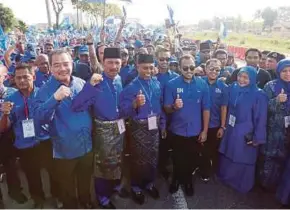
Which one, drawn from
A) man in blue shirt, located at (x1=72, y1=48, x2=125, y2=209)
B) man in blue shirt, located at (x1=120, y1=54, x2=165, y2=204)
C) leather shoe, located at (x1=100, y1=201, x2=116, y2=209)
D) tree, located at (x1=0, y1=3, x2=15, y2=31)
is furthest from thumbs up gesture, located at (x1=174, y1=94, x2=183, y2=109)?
tree, located at (x1=0, y1=3, x2=15, y2=31)

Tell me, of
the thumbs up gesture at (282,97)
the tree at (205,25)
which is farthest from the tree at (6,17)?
the tree at (205,25)

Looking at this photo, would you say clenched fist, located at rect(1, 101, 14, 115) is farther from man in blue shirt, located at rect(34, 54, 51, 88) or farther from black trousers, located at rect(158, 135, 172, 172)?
black trousers, located at rect(158, 135, 172, 172)

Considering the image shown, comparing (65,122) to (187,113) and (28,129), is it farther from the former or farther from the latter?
(187,113)

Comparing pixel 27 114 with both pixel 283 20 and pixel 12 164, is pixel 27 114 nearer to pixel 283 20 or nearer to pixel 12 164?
pixel 12 164

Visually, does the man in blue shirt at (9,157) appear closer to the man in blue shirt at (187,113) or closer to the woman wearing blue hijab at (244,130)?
the man in blue shirt at (187,113)

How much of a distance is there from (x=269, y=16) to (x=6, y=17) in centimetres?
5564

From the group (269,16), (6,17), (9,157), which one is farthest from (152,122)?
(269,16)

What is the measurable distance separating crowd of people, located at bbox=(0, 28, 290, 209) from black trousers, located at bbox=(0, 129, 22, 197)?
11 millimetres

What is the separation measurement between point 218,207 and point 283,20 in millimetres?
84883

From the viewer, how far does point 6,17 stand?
26578 mm

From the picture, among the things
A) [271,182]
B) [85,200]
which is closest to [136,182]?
[85,200]

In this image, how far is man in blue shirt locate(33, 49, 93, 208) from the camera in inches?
106

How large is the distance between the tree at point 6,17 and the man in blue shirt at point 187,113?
26.5m

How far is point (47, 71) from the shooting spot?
4621 millimetres
